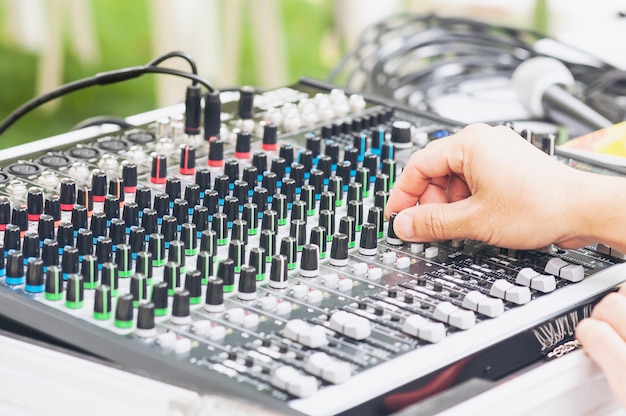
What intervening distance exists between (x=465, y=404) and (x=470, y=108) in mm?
1100

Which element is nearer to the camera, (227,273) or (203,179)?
(227,273)

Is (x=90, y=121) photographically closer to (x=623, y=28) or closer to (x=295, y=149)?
(x=295, y=149)

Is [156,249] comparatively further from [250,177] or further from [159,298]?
[250,177]

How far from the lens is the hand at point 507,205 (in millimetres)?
1132

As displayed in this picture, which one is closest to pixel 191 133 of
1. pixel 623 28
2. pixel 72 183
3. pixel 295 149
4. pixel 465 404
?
pixel 295 149

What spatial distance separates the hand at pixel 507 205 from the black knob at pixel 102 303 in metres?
0.35

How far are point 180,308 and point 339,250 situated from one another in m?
0.21

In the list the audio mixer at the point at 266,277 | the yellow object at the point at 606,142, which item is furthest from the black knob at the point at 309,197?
the yellow object at the point at 606,142

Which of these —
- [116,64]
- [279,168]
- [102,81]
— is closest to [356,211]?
[279,168]

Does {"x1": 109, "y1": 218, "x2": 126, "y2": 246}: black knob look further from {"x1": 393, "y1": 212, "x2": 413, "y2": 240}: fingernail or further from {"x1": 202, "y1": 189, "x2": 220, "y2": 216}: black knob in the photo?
{"x1": 393, "y1": 212, "x2": 413, "y2": 240}: fingernail

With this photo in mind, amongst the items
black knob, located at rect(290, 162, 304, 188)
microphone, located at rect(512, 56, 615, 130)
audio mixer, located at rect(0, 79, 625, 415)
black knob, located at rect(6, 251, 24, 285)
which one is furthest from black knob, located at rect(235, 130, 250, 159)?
microphone, located at rect(512, 56, 615, 130)

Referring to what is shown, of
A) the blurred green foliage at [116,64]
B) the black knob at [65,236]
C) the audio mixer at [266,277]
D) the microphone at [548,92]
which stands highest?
the black knob at [65,236]

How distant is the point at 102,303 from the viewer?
917mm

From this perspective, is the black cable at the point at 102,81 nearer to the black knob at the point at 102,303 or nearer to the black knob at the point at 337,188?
the black knob at the point at 337,188
